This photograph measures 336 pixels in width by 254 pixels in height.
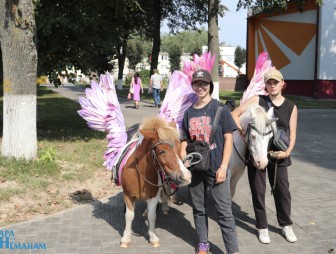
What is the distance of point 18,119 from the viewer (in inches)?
287

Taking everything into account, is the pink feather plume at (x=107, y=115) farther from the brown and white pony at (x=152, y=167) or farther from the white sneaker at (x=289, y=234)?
the white sneaker at (x=289, y=234)

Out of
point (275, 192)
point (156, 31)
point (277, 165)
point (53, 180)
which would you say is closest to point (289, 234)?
point (275, 192)

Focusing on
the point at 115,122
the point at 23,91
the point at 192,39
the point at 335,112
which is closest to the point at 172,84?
the point at 115,122

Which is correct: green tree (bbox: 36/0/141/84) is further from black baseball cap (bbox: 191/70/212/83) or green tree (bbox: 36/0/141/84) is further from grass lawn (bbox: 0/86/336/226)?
black baseball cap (bbox: 191/70/212/83)

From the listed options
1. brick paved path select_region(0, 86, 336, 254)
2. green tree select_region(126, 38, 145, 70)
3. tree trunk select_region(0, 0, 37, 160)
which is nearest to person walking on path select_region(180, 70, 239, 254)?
brick paved path select_region(0, 86, 336, 254)

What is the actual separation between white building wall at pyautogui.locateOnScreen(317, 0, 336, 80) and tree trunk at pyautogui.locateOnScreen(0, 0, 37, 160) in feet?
65.0

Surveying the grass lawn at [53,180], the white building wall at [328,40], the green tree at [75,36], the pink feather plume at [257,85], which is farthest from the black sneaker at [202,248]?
the white building wall at [328,40]

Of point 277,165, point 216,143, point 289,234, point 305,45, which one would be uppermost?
point 305,45

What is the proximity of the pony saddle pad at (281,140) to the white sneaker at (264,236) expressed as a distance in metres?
1.03

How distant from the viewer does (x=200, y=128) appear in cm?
394

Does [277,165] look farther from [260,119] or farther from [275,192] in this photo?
[260,119]

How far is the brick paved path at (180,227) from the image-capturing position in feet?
14.5

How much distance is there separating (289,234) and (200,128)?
1798 mm

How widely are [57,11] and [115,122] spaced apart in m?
5.50
